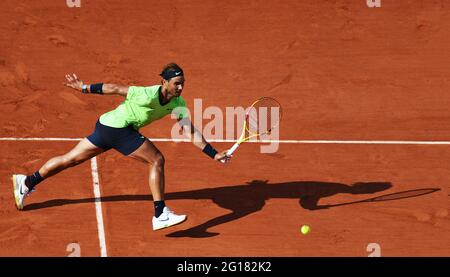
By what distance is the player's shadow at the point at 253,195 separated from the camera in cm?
1163

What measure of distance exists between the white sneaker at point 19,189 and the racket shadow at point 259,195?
0.78ft

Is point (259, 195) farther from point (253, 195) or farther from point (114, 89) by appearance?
point (114, 89)

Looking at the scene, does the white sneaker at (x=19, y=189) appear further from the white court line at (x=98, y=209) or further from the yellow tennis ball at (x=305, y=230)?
the yellow tennis ball at (x=305, y=230)

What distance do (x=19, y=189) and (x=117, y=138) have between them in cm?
167

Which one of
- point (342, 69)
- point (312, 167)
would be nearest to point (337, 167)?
point (312, 167)

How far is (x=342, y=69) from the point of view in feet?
47.0

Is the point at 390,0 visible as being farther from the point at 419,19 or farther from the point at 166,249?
the point at 166,249

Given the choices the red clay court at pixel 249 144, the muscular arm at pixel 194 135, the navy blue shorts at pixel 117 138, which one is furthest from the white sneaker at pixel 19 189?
the muscular arm at pixel 194 135

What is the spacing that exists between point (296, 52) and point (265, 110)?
2.60 m

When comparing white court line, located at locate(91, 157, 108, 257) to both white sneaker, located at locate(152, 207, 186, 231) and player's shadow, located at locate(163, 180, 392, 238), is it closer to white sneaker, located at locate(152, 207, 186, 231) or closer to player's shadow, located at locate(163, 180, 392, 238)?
white sneaker, located at locate(152, 207, 186, 231)

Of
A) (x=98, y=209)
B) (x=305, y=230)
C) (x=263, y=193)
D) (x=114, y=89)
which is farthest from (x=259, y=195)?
(x=114, y=89)

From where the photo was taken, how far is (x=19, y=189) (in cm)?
1135

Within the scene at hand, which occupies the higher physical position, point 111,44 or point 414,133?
point 111,44

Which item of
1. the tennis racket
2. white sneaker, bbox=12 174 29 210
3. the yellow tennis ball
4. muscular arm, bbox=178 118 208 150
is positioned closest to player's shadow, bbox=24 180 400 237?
white sneaker, bbox=12 174 29 210
